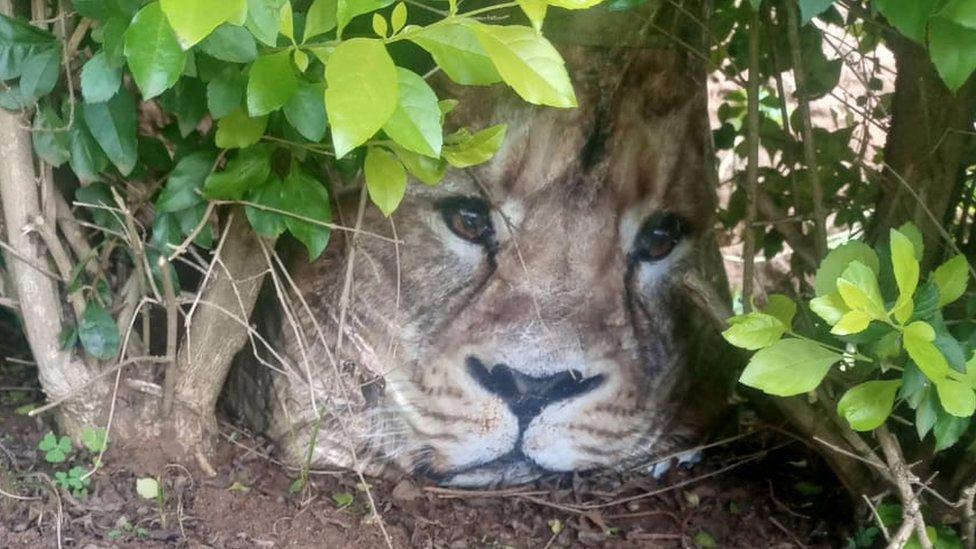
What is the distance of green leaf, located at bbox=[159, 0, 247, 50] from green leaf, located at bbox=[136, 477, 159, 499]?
952mm

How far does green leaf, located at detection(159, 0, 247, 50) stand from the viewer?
0.85 meters

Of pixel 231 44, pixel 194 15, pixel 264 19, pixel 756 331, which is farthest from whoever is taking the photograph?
pixel 756 331

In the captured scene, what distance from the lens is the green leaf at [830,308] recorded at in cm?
120

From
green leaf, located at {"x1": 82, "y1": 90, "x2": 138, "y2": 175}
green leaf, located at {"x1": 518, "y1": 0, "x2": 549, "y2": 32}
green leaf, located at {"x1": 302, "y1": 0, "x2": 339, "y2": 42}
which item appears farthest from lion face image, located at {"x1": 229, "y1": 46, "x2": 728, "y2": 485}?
green leaf, located at {"x1": 518, "y1": 0, "x2": 549, "y2": 32}

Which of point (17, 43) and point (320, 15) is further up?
point (320, 15)

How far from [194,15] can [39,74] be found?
588 mm

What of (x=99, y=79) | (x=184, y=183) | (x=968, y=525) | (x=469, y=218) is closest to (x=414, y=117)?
(x=99, y=79)

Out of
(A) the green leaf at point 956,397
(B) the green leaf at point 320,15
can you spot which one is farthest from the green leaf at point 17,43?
(A) the green leaf at point 956,397

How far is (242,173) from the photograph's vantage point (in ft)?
4.63

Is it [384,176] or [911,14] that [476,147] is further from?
[911,14]

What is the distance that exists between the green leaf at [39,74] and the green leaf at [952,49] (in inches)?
40.7

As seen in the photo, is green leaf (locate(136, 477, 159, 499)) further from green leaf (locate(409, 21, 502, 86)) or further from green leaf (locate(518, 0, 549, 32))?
green leaf (locate(518, 0, 549, 32))

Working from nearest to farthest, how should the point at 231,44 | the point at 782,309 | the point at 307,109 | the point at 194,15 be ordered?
1. the point at 194,15
2. the point at 231,44
3. the point at 307,109
4. the point at 782,309

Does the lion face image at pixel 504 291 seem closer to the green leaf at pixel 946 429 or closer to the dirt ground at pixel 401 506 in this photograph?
the dirt ground at pixel 401 506
